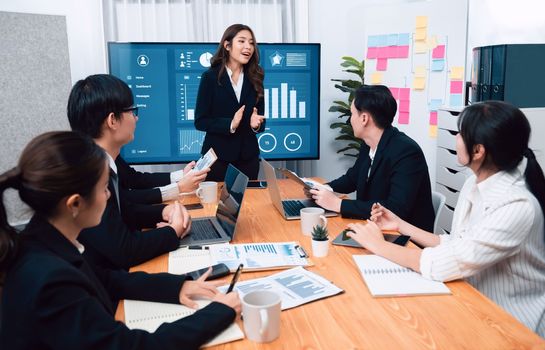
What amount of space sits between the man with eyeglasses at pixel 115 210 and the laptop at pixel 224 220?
0.21 feet

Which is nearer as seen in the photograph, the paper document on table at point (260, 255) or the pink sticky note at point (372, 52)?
the paper document on table at point (260, 255)

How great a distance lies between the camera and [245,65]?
3.05 meters

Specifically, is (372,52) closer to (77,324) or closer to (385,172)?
(385,172)

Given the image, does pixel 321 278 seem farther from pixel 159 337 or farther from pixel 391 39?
pixel 391 39

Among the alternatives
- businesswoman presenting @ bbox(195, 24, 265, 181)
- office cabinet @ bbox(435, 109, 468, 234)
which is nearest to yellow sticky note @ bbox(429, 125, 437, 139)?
office cabinet @ bbox(435, 109, 468, 234)

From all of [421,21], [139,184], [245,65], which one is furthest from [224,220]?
[421,21]

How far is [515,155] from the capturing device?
1397mm

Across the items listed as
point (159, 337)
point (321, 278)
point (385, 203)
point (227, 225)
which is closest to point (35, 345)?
point (159, 337)

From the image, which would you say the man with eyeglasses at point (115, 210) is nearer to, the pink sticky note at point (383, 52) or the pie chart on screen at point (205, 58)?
the pie chart on screen at point (205, 58)

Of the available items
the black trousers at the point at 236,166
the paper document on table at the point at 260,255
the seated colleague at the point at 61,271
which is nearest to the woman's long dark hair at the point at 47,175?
the seated colleague at the point at 61,271

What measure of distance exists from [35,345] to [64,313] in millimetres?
89

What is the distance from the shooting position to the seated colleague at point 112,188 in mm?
1454

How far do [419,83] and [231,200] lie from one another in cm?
245

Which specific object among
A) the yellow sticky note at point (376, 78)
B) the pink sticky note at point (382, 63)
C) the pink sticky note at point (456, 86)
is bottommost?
the pink sticky note at point (456, 86)
